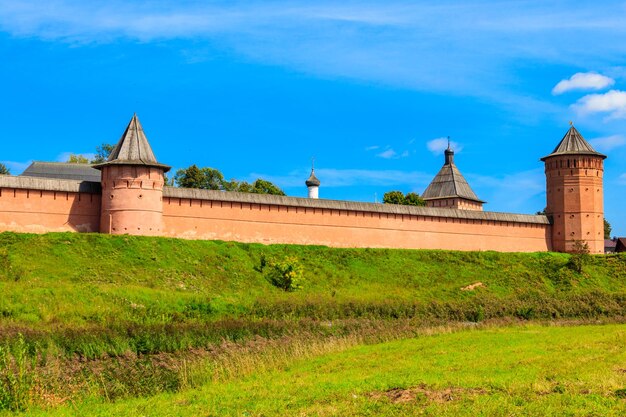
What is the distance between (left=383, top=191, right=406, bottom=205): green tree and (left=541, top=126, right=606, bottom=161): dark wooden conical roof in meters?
9.14

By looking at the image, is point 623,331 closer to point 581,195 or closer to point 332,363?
point 332,363

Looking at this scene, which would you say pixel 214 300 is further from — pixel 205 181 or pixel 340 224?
pixel 205 181

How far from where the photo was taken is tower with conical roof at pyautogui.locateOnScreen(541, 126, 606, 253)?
33.3 meters

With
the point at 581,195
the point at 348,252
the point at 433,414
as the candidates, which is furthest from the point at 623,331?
the point at 581,195

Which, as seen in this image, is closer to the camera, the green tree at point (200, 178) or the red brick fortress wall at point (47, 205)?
the red brick fortress wall at point (47, 205)

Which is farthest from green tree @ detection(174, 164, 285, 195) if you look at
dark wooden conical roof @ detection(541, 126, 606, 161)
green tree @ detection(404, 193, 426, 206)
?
dark wooden conical roof @ detection(541, 126, 606, 161)

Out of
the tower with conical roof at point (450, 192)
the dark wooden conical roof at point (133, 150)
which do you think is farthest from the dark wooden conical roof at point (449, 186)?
the dark wooden conical roof at point (133, 150)

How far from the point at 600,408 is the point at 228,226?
1996 cm

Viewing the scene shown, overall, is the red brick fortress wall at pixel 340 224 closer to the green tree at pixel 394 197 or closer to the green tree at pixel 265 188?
the green tree at pixel 394 197

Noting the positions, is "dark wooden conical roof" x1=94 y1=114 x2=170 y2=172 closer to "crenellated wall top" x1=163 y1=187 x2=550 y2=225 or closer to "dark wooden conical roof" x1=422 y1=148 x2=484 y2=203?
"crenellated wall top" x1=163 y1=187 x2=550 y2=225

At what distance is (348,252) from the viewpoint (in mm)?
27391

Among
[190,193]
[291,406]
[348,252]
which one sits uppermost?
[190,193]

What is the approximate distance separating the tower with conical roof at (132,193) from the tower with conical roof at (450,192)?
19941 millimetres

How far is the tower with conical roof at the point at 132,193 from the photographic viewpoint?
24.2 m
